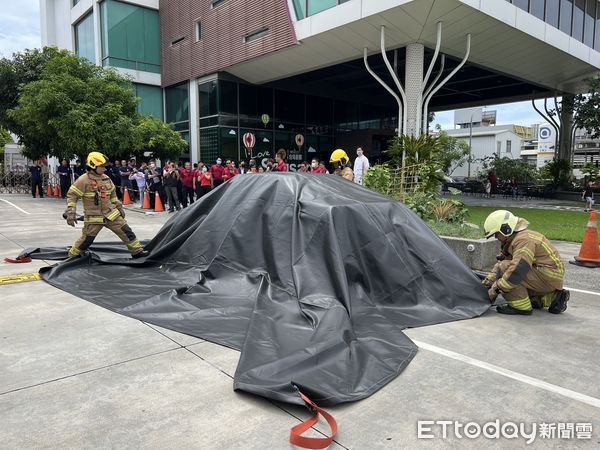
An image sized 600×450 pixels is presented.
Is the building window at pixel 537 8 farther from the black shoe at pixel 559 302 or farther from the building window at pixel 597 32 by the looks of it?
the black shoe at pixel 559 302

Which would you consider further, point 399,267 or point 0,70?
point 0,70

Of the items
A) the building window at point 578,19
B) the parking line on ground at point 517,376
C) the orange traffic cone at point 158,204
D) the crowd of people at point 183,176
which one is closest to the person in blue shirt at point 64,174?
the crowd of people at point 183,176

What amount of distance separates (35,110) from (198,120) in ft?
26.6

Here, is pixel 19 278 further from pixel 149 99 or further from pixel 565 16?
pixel 565 16

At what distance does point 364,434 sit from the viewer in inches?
101

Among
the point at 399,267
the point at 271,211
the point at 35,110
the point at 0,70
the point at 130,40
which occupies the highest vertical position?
the point at 130,40

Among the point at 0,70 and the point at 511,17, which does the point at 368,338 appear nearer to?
the point at 511,17

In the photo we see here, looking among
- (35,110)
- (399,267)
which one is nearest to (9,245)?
(399,267)

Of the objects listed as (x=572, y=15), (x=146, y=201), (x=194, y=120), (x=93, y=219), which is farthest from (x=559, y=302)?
(x=194, y=120)

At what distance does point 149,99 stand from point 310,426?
86.8 ft

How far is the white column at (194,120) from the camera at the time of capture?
24.0 metres

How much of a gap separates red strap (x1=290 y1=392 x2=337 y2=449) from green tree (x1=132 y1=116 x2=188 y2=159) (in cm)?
1869

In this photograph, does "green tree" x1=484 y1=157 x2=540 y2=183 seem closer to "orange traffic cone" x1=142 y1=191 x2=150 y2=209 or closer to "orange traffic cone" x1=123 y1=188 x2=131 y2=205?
"orange traffic cone" x1=142 y1=191 x2=150 y2=209

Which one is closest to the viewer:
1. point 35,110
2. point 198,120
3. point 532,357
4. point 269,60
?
point 532,357
